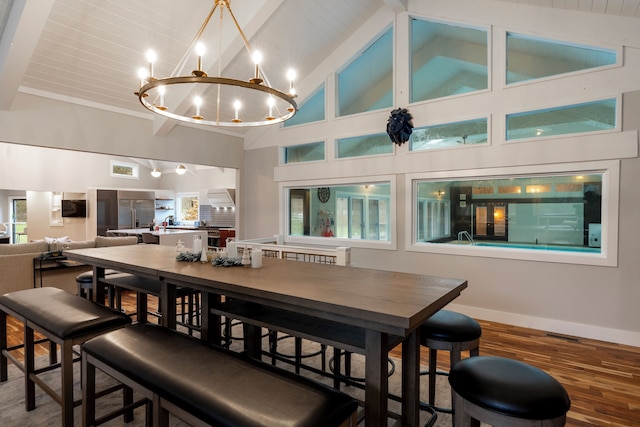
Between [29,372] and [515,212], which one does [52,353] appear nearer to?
[29,372]

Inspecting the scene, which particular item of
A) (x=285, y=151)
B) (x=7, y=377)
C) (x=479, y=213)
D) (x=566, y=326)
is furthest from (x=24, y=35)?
(x=566, y=326)

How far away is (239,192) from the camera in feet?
21.7

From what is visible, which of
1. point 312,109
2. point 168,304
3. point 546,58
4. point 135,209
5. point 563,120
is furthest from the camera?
point 135,209

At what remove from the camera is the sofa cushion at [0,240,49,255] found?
435 cm

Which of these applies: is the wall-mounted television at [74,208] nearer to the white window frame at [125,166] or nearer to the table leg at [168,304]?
the white window frame at [125,166]

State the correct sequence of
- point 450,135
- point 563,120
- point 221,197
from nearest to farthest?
point 563,120
point 450,135
point 221,197

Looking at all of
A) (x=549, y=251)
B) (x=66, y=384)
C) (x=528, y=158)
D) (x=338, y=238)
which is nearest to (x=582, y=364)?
(x=549, y=251)

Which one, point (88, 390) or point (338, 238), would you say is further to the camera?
point (338, 238)

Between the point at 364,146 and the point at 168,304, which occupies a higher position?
the point at 364,146

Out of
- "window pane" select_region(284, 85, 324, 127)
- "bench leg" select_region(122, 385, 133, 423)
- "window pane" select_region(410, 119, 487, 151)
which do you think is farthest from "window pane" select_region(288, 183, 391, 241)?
"bench leg" select_region(122, 385, 133, 423)

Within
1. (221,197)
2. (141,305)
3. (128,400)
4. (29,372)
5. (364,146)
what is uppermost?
(364,146)

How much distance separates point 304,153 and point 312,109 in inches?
29.5

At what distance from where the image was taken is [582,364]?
298cm

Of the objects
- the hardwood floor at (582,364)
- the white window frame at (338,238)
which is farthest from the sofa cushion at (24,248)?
the white window frame at (338,238)
